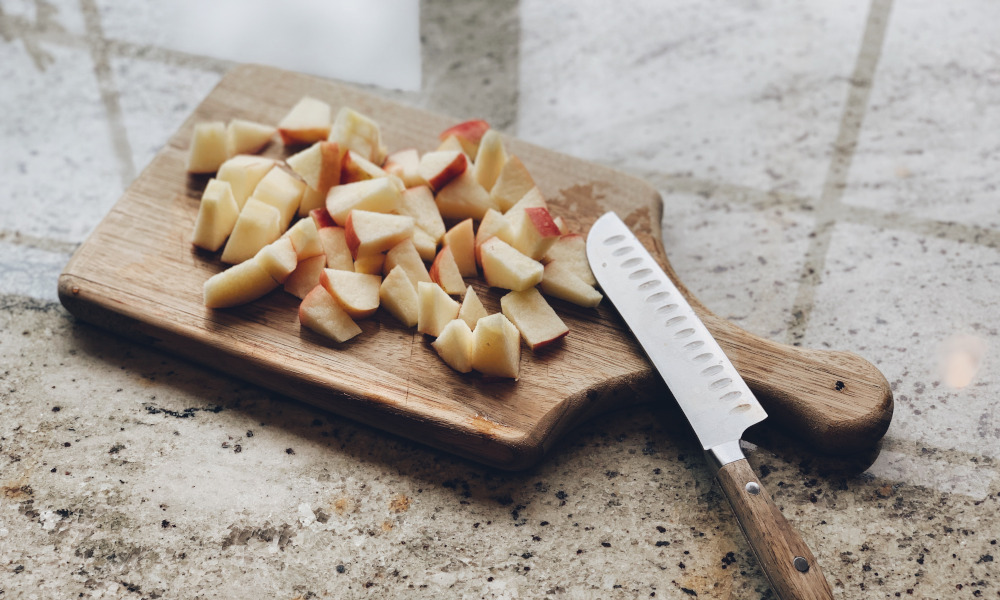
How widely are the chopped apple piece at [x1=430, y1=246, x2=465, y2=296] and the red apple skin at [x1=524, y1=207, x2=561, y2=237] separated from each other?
15 cm

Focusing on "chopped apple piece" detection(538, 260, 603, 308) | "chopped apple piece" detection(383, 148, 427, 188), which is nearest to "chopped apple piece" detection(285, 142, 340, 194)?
"chopped apple piece" detection(383, 148, 427, 188)

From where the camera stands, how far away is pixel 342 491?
1.10m

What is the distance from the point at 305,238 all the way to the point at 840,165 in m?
1.11

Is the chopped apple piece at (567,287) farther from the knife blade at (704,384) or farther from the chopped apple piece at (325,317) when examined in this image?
the chopped apple piece at (325,317)

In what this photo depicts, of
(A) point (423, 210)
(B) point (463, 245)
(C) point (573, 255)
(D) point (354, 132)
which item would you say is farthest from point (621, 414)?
(D) point (354, 132)

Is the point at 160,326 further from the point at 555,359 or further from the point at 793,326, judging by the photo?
the point at 793,326

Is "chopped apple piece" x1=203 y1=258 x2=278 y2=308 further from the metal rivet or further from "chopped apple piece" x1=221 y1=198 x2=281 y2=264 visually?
the metal rivet

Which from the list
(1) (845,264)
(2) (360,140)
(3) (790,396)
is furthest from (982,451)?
(2) (360,140)

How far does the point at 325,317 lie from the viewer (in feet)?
3.95

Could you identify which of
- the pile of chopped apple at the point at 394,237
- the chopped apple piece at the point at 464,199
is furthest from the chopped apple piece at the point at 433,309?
the chopped apple piece at the point at 464,199

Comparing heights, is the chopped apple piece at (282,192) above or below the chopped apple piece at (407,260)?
above

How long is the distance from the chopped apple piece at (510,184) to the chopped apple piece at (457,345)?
1.02 feet

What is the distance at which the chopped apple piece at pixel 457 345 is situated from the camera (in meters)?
1.16

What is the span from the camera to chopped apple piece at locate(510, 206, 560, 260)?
4.11ft
